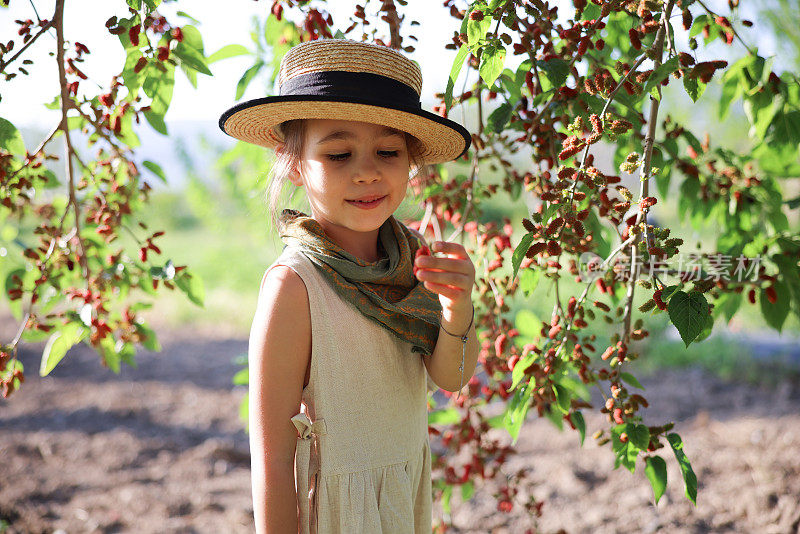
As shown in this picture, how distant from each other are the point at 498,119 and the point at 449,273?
0.44 meters

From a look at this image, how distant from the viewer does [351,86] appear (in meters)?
1.20

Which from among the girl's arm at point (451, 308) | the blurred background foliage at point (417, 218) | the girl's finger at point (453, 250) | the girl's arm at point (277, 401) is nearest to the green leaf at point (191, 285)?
the blurred background foliage at point (417, 218)

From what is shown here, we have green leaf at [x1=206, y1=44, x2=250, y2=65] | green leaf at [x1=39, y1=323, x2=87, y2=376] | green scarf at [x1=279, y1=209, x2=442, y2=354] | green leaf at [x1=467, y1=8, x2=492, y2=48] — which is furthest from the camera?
green leaf at [x1=206, y1=44, x2=250, y2=65]

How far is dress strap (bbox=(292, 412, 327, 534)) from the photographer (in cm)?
121

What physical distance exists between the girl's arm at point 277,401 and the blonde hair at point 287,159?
0.87 ft

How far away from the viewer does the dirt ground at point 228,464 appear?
2.45m

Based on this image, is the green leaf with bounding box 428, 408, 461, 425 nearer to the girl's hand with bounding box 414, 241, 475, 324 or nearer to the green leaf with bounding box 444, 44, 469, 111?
the girl's hand with bounding box 414, 241, 475, 324

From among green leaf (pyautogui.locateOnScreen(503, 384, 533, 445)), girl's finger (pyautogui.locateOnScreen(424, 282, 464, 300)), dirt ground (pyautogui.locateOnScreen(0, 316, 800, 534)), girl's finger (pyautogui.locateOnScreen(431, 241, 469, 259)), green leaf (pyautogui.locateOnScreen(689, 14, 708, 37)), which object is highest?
green leaf (pyautogui.locateOnScreen(689, 14, 708, 37))

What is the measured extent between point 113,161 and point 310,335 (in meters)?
0.98

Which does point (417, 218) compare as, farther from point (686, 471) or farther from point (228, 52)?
point (686, 471)

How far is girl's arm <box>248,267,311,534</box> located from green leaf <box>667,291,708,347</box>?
62 cm

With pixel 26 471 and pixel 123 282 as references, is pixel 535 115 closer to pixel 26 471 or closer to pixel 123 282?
pixel 123 282

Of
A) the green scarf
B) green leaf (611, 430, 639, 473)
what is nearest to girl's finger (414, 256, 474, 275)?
the green scarf

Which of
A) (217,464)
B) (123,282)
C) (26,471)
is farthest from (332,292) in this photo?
(26,471)
